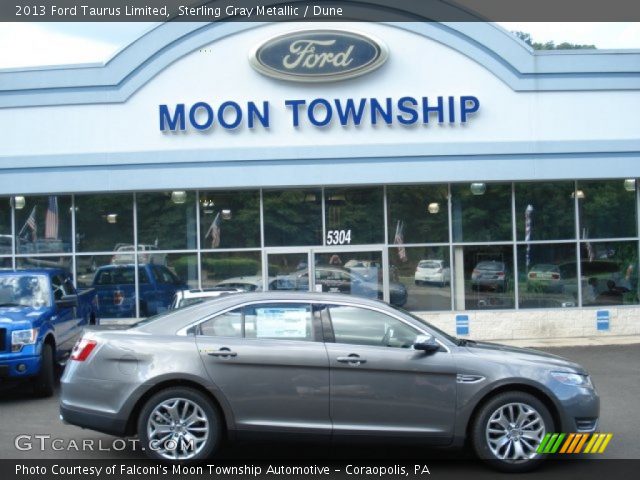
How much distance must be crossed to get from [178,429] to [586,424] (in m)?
3.67

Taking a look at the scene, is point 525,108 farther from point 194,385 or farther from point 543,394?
point 194,385

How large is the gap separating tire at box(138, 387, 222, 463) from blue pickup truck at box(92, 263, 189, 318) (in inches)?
390

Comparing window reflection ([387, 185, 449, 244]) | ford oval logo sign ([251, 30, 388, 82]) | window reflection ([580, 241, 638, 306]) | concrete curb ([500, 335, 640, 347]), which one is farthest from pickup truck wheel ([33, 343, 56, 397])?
window reflection ([580, 241, 638, 306])

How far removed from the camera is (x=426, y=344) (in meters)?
6.91

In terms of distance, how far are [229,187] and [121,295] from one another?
3.35m

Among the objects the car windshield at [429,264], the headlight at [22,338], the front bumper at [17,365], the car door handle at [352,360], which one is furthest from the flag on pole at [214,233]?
the car door handle at [352,360]

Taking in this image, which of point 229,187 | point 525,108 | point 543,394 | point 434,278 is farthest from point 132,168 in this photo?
point 543,394

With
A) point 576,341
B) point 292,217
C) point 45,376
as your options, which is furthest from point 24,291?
point 576,341

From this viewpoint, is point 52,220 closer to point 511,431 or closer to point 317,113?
point 317,113

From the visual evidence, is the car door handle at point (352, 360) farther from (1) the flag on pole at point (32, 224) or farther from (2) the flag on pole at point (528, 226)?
(1) the flag on pole at point (32, 224)

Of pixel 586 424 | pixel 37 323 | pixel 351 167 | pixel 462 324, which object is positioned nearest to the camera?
pixel 586 424

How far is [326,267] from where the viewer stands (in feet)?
54.3

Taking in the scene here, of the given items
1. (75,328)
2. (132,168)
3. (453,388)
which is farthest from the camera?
(132,168)

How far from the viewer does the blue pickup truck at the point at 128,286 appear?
54.6 ft
